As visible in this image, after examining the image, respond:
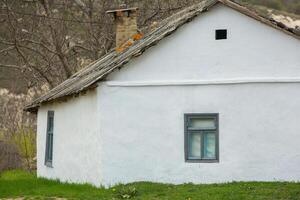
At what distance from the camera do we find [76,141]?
18.2 metres

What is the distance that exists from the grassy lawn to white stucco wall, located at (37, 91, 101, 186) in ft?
2.11

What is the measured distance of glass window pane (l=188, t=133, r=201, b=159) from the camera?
16.5m

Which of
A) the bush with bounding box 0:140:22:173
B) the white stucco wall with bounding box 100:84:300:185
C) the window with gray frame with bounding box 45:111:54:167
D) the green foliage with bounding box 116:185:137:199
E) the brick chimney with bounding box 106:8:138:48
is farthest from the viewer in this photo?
the bush with bounding box 0:140:22:173

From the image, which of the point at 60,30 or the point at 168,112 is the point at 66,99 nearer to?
the point at 168,112

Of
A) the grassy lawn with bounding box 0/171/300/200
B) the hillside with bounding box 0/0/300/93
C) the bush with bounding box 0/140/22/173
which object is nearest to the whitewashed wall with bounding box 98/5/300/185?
the grassy lawn with bounding box 0/171/300/200

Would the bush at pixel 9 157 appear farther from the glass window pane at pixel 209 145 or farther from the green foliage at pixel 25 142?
the glass window pane at pixel 209 145

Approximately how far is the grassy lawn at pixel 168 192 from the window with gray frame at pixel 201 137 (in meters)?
0.95

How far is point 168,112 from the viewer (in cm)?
1658

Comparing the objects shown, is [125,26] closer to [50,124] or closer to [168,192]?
[50,124]

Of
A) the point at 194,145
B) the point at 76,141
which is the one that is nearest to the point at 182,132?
the point at 194,145

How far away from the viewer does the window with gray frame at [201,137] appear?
16422mm

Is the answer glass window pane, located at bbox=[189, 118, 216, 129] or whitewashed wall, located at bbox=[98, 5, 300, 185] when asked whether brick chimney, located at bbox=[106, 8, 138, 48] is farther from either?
glass window pane, located at bbox=[189, 118, 216, 129]

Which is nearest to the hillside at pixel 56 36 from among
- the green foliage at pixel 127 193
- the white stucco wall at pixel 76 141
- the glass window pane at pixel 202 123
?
the white stucco wall at pixel 76 141

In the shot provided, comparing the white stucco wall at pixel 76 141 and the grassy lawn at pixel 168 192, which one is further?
the white stucco wall at pixel 76 141
